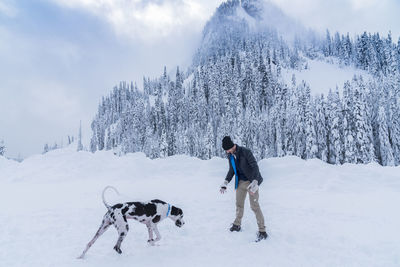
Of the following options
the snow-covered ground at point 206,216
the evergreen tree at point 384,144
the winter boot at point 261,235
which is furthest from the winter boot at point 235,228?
the evergreen tree at point 384,144

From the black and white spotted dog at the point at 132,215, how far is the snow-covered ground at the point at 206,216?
0.42 metres

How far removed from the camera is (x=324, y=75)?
116 metres

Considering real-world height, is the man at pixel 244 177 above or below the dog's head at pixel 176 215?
above

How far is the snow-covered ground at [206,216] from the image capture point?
4.49 metres

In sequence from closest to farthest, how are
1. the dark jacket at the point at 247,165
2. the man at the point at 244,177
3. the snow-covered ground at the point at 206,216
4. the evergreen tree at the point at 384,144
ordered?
the snow-covered ground at the point at 206,216, the man at the point at 244,177, the dark jacket at the point at 247,165, the evergreen tree at the point at 384,144

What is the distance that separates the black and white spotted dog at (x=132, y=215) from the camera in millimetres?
4523

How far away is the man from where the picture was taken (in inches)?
215

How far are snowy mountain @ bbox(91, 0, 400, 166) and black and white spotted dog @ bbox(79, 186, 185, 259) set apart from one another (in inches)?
1712

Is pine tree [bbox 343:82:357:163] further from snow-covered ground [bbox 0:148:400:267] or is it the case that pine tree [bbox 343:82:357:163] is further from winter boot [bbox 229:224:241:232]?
winter boot [bbox 229:224:241:232]

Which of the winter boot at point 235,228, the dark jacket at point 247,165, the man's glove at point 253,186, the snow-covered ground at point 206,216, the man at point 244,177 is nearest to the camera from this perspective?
the snow-covered ground at point 206,216

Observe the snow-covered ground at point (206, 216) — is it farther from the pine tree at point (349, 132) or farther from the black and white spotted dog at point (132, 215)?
the pine tree at point (349, 132)

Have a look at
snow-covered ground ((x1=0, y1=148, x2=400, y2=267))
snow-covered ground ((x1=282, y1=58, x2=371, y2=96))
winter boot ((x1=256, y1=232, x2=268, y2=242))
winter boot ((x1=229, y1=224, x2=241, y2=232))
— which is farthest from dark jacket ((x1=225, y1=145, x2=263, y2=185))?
snow-covered ground ((x1=282, y1=58, x2=371, y2=96))

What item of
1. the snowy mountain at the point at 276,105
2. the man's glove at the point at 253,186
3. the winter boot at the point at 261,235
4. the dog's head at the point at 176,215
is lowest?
the winter boot at the point at 261,235

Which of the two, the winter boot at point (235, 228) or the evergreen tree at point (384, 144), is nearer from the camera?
the winter boot at point (235, 228)
